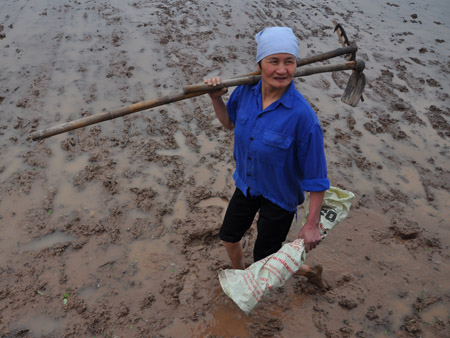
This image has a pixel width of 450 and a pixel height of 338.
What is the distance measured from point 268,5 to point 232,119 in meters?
6.57

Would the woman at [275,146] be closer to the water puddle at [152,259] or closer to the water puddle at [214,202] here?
the water puddle at [152,259]

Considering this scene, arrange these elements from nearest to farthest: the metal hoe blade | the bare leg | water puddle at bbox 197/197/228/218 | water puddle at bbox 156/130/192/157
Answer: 1. the bare leg
2. the metal hoe blade
3. water puddle at bbox 197/197/228/218
4. water puddle at bbox 156/130/192/157

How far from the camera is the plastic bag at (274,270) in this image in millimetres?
1866

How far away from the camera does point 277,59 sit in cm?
165

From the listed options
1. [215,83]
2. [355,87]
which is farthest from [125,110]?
[355,87]

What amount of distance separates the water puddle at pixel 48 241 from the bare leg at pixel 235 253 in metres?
1.28

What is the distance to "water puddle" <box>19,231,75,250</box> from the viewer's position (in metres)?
2.69

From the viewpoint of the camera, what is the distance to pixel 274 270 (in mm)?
1861

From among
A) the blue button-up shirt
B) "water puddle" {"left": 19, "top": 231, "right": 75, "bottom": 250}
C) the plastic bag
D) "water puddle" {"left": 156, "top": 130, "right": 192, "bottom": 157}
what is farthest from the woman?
"water puddle" {"left": 156, "top": 130, "right": 192, "bottom": 157}

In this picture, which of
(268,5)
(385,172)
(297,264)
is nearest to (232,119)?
(297,264)

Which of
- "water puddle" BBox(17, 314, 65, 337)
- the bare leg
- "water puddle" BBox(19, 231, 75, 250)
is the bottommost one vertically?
"water puddle" BBox(17, 314, 65, 337)

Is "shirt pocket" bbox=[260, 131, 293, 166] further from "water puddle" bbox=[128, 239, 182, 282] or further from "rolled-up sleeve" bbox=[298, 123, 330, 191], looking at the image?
"water puddle" bbox=[128, 239, 182, 282]

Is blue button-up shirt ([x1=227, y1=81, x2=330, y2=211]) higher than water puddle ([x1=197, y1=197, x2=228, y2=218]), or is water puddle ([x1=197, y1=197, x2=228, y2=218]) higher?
blue button-up shirt ([x1=227, y1=81, x2=330, y2=211])

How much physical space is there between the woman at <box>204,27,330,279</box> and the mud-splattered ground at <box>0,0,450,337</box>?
779mm
